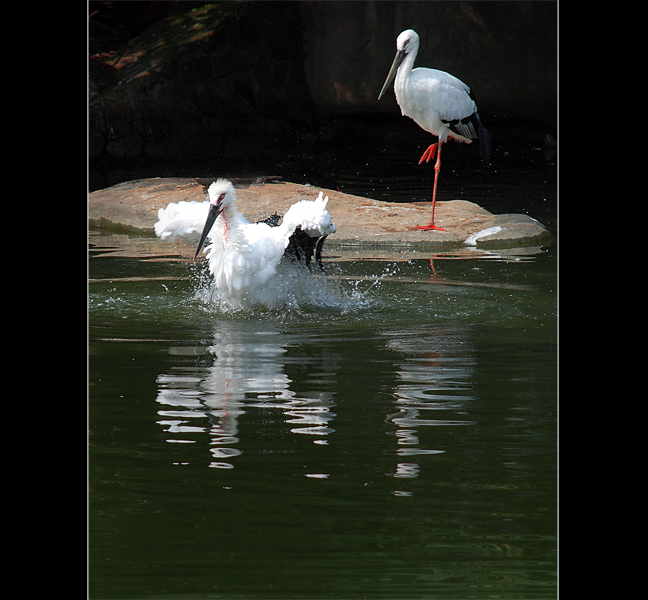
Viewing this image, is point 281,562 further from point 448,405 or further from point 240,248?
point 240,248

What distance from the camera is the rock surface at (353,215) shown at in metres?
7.66

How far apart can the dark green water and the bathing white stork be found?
17 centimetres

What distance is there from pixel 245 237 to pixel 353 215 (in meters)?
3.06

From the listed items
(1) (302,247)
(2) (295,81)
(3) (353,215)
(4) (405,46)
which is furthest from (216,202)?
(2) (295,81)

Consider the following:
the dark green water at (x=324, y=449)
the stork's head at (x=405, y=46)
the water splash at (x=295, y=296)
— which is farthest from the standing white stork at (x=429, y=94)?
the dark green water at (x=324, y=449)

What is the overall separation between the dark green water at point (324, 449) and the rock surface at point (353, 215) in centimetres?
227

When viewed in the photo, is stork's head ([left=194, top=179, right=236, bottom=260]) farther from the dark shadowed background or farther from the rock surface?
the dark shadowed background

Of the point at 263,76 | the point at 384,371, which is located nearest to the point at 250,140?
the point at 263,76

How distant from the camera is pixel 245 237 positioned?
520cm

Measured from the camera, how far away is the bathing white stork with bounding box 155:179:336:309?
5090 millimetres

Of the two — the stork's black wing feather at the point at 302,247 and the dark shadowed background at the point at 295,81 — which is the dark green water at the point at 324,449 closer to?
the stork's black wing feather at the point at 302,247

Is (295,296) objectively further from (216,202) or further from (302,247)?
(216,202)

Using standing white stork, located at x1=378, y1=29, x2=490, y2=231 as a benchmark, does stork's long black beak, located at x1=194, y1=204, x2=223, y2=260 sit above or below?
below

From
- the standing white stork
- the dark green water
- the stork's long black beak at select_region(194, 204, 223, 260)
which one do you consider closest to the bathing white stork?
the stork's long black beak at select_region(194, 204, 223, 260)
